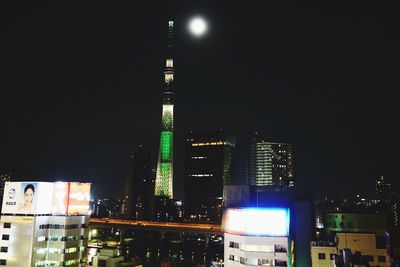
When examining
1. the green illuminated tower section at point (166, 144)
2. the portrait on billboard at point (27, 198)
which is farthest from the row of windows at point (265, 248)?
the green illuminated tower section at point (166, 144)

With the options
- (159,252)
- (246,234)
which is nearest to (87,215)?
(246,234)

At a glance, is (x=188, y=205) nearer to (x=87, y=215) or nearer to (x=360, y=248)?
(x=87, y=215)

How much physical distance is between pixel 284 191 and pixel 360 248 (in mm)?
11924

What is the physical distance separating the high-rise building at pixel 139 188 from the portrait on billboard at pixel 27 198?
83.7 m

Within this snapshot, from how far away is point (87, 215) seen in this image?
134ft

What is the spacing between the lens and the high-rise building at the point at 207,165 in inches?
5027

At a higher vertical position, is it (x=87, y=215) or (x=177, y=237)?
(x=87, y=215)

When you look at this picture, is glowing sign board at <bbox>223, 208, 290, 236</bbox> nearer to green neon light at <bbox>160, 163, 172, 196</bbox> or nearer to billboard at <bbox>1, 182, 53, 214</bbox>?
billboard at <bbox>1, 182, 53, 214</bbox>

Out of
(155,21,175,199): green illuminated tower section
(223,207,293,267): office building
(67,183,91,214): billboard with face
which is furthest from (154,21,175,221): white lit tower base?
(223,207,293,267): office building

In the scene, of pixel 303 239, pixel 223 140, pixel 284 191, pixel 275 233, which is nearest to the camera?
pixel 275 233

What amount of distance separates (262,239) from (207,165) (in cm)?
10284

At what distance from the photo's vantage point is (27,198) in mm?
37375

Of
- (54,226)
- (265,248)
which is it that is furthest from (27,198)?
(265,248)

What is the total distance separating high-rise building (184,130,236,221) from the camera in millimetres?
127688
